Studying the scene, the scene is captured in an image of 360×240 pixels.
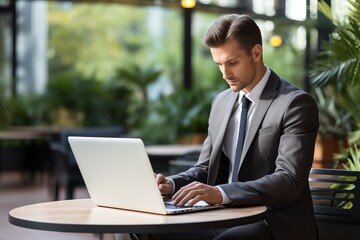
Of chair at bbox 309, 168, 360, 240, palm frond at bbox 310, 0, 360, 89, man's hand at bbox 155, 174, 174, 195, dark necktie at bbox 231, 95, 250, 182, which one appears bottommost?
chair at bbox 309, 168, 360, 240

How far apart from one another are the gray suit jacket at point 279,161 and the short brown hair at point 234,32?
0.23 metres

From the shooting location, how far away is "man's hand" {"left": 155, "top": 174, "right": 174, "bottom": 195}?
304cm

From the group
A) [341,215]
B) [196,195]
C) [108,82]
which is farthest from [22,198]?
[196,195]

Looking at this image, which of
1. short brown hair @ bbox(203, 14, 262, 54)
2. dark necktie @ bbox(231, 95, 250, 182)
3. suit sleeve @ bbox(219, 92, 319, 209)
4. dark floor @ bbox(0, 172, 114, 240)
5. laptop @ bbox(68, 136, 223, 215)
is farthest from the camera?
dark floor @ bbox(0, 172, 114, 240)

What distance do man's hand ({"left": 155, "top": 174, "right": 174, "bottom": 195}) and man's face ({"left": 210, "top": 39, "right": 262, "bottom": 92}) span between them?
45 cm

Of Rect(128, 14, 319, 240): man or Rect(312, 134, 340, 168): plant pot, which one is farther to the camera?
Rect(312, 134, 340, 168): plant pot

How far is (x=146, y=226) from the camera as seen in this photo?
7.93 ft

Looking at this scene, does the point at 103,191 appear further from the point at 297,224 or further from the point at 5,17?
the point at 5,17

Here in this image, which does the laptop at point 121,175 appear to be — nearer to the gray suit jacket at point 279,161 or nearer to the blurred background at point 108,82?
the gray suit jacket at point 279,161

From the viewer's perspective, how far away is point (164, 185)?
3.04 metres

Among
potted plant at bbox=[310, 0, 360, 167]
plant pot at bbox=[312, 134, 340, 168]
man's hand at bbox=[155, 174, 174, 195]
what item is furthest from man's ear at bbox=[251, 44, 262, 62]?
plant pot at bbox=[312, 134, 340, 168]

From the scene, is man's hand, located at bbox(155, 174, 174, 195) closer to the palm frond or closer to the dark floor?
the palm frond

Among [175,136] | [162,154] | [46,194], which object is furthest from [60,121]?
[162,154]

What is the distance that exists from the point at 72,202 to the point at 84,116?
11167 millimetres
